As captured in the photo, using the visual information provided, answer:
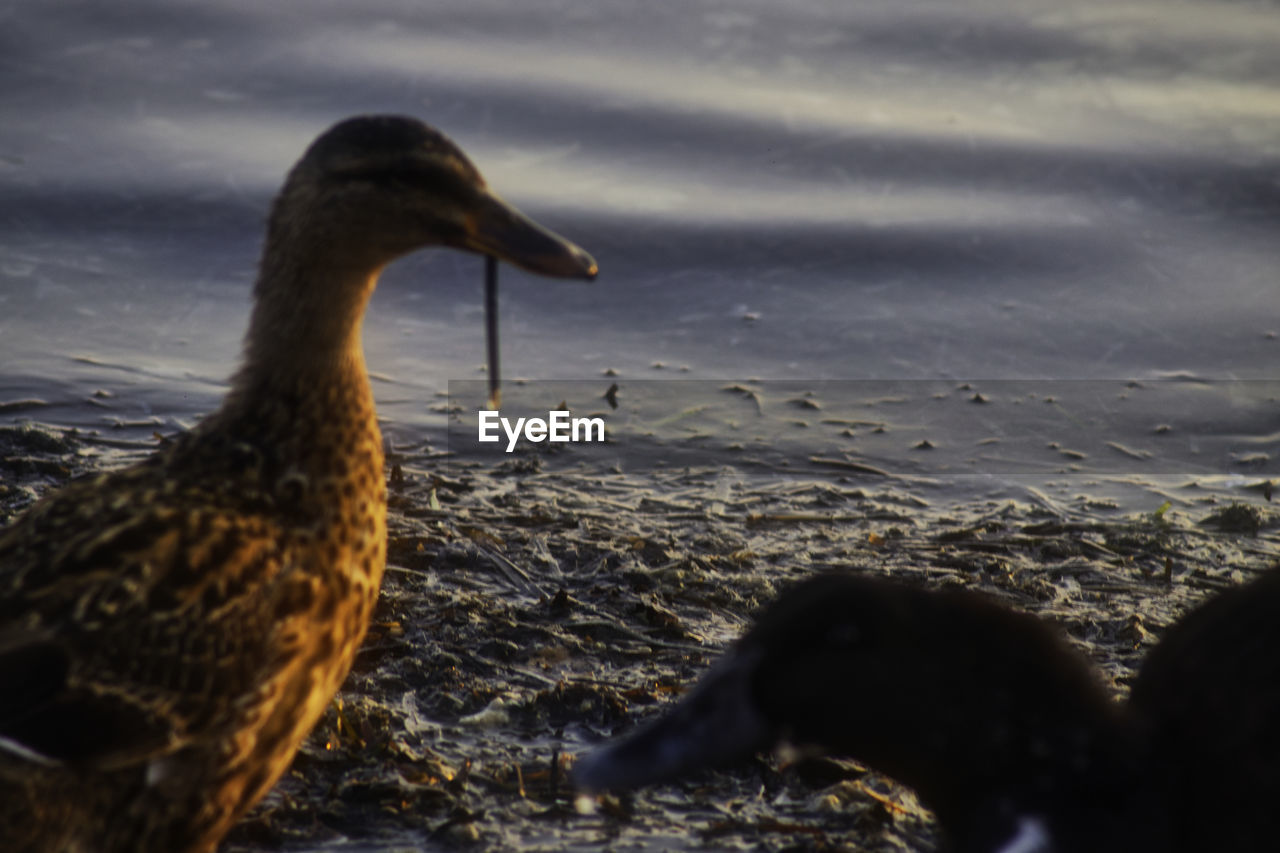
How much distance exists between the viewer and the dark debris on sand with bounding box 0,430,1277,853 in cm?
363

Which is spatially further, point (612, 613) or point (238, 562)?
point (612, 613)

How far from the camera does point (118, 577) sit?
9.91 ft

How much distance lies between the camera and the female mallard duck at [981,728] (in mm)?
2668

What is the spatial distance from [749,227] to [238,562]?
541 cm

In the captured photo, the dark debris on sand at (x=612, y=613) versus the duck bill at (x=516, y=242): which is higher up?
the duck bill at (x=516, y=242)

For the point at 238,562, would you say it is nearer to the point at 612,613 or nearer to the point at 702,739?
the point at 702,739

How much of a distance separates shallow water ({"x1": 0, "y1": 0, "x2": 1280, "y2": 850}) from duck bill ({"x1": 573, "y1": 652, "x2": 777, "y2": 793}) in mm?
3232

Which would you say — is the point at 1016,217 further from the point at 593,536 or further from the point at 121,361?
the point at 121,361

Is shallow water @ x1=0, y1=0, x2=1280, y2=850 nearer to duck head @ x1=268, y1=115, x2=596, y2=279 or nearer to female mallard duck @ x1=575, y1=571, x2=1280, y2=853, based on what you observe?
duck head @ x1=268, y1=115, x2=596, y2=279

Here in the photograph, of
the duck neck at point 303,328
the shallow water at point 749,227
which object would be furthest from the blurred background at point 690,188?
the duck neck at point 303,328

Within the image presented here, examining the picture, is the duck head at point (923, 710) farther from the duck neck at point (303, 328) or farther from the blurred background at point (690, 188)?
the blurred background at point (690, 188)

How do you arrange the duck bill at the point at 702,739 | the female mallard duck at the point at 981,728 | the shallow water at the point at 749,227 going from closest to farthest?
the female mallard duck at the point at 981,728 < the duck bill at the point at 702,739 < the shallow water at the point at 749,227

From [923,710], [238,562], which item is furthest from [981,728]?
[238,562]

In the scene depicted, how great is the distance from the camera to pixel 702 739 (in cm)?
283
